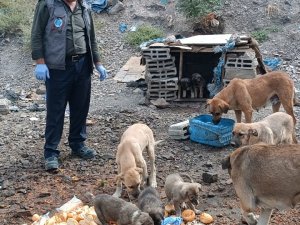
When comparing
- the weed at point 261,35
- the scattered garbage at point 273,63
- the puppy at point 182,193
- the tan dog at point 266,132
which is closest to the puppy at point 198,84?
the scattered garbage at point 273,63

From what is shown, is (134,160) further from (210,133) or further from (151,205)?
(210,133)

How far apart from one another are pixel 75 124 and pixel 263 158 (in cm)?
370

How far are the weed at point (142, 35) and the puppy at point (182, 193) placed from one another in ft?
32.5

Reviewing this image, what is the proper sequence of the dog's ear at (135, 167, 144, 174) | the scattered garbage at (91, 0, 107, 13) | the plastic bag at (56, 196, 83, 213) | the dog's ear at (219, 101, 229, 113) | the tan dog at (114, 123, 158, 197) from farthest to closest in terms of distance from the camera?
the scattered garbage at (91, 0, 107, 13) < the dog's ear at (219, 101, 229, 113) < the dog's ear at (135, 167, 144, 174) < the tan dog at (114, 123, 158, 197) < the plastic bag at (56, 196, 83, 213)

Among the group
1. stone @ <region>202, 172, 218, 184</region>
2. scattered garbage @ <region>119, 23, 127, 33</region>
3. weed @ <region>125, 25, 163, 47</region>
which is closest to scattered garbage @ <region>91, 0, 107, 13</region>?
scattered garbage @ <region>119, 23, 127, 33</region>

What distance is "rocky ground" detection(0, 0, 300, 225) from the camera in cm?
752

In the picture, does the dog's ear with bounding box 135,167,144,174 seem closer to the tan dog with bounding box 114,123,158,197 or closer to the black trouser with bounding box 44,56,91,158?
the tan dog with bounding box 114,123,158,197

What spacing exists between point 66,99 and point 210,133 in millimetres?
2556

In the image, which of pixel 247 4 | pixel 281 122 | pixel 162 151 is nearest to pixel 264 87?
pixel 281 122

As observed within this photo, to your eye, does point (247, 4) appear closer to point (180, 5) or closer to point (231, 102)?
point (180, 5)

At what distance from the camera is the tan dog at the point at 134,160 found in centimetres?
711

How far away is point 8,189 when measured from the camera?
7.75 metres

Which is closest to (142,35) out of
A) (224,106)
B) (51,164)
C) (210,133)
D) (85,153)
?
(224,106)

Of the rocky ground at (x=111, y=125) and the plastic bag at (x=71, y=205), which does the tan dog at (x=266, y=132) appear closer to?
the rocky ground at (x=111, y=125)
